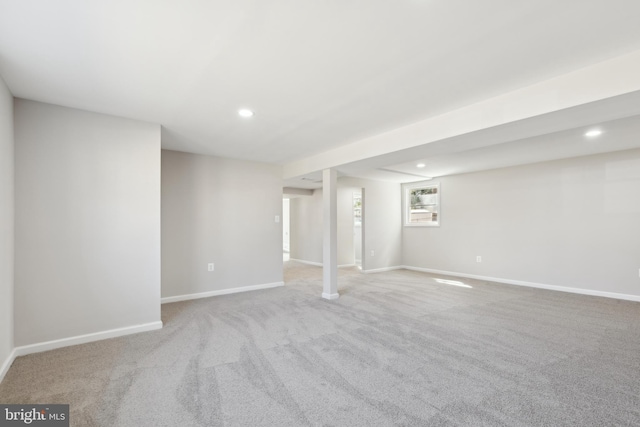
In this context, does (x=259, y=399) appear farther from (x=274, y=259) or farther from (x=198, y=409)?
(x=274, y=259)

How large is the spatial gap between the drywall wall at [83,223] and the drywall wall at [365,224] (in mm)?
4351

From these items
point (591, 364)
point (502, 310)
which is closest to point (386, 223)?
point (502, 310)

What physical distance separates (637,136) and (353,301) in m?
4.37

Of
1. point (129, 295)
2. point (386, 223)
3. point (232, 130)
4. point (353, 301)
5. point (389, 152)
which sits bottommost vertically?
point (353, 301)

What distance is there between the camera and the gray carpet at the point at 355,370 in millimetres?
1794

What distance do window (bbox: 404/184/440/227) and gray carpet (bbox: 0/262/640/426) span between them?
3.40 m

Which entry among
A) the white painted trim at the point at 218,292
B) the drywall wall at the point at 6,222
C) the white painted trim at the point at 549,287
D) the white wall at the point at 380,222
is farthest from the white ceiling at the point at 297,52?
the white painted trim at the point at 549,287

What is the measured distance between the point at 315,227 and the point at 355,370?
20.3 feet

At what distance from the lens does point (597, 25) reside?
170 cm

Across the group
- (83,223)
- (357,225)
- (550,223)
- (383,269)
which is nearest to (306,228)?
(357,225)

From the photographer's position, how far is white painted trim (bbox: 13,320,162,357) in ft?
8.84

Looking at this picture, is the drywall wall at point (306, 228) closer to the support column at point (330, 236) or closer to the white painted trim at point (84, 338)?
the support column at point (330, 236)

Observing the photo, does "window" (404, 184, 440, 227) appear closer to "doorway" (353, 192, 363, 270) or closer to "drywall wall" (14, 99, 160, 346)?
"doorway" (353, 192, 363, 270)

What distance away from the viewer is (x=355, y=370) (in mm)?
2301
